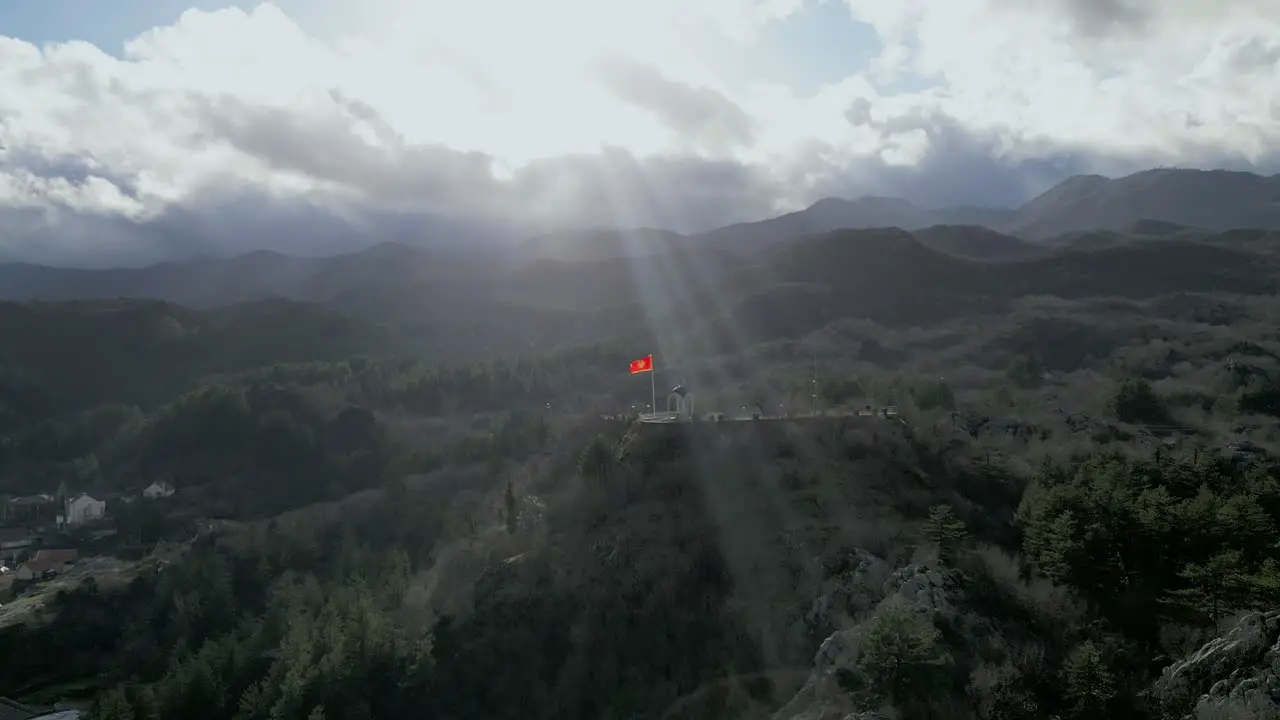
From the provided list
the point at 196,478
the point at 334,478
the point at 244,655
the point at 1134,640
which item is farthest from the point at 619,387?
the point at 1134,640

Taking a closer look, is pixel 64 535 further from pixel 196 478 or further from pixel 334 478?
pixel 334 478

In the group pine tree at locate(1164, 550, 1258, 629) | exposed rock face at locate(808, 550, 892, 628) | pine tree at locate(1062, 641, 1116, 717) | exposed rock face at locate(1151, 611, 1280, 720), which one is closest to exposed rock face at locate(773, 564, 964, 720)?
exposed rock face at locate(808, 550, 892, 628)

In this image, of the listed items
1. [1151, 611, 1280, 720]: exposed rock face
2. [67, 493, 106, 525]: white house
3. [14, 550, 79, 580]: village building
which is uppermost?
[1151, 611, 1280, 720]: exposed rock face

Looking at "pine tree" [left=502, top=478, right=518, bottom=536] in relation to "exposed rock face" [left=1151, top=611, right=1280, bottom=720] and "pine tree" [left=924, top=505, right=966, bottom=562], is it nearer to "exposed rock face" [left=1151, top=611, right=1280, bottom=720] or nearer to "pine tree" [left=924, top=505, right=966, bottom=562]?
"pine tree" [left=924, top=505, right=966, bottom=562]

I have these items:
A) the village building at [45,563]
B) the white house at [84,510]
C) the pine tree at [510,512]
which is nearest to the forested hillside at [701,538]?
the pine tree at [510,512]

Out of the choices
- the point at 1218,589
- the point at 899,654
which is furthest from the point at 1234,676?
the point at 899,654

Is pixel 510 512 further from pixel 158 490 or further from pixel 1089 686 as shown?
pixel 158 490
